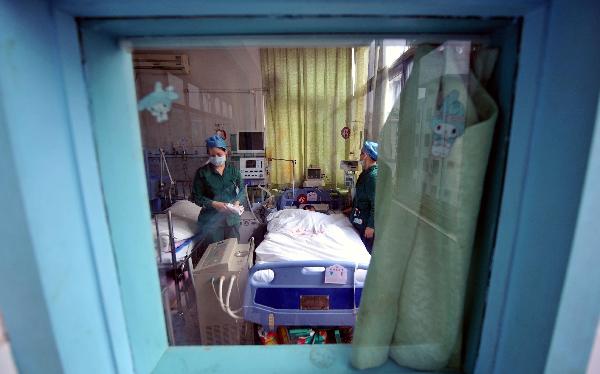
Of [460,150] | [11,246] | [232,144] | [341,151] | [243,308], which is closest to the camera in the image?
[11,246]

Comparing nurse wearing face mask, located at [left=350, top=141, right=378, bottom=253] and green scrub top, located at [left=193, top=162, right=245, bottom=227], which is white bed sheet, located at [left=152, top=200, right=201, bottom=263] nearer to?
green scrub top, located at [left=193, top=162, right=245, bottom=227]

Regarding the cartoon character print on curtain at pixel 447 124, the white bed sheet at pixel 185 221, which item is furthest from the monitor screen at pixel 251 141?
the cartoon character print on curtain at pixel 447 124

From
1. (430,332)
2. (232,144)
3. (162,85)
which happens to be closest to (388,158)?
(430,332)

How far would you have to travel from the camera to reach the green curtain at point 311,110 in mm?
3727

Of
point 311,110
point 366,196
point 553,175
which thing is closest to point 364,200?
point 366,196

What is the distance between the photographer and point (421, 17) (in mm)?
416

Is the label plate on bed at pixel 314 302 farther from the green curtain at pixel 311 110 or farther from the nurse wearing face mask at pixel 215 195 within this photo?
the green curtain at pixel 311 110

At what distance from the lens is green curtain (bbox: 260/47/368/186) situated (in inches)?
147

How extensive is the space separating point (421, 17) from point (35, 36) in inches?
20.7

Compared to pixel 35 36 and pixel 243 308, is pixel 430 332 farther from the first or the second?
pixel 243 308

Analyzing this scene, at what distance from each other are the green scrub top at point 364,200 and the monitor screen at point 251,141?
1.42 meters

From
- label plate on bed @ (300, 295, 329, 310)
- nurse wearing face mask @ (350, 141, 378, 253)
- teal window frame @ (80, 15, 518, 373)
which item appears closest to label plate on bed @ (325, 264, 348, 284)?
label plate on bed @ (300, 295, 329, 310)

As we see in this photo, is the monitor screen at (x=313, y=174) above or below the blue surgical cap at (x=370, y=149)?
below

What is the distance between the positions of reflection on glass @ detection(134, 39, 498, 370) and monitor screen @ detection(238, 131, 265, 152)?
0.08 feet
